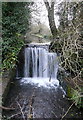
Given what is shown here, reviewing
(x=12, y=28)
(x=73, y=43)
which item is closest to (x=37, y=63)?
(x=12, y=28)

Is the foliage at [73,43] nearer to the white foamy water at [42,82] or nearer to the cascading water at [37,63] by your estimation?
the white foamy water at [42,82]

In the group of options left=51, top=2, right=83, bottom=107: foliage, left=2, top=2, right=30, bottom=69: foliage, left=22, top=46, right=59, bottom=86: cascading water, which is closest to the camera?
left=51, top=2, right=83, bottom=107: foliage

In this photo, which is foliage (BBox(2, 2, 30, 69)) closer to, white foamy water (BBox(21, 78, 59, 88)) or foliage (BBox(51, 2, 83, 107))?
white foamy water (BBox(21, 78, 59, 88))

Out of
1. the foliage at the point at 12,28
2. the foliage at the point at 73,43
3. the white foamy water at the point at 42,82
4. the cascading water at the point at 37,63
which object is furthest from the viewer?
the cascading water at the point at 37,63

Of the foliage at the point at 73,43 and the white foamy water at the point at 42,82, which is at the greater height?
the foliage at the point at 73,43

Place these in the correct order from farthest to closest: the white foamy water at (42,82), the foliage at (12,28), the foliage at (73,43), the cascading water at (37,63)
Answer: the cascading water at (37,63), the white foamy water at (42,82), the foliage at (12,28), the foliage at (73,43)

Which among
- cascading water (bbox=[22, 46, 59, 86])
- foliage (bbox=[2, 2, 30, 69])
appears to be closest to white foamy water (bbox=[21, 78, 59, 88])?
cascading water (bbox=[22, 46, 59, 86])

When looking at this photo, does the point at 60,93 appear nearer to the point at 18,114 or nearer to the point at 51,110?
the point at 51,110

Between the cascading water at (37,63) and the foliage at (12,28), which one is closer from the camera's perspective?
the foliage at (12,28)

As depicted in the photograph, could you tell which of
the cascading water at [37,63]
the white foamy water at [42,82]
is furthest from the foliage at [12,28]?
the white foamy water at [42,82]

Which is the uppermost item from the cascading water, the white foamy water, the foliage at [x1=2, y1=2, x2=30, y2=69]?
the foliage at [x1=2, y1=2, x2=30, y2=69]

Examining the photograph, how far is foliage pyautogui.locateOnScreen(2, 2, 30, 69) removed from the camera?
18.6 ft

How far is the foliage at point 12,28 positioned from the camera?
5656mm

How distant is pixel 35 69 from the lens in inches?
288
